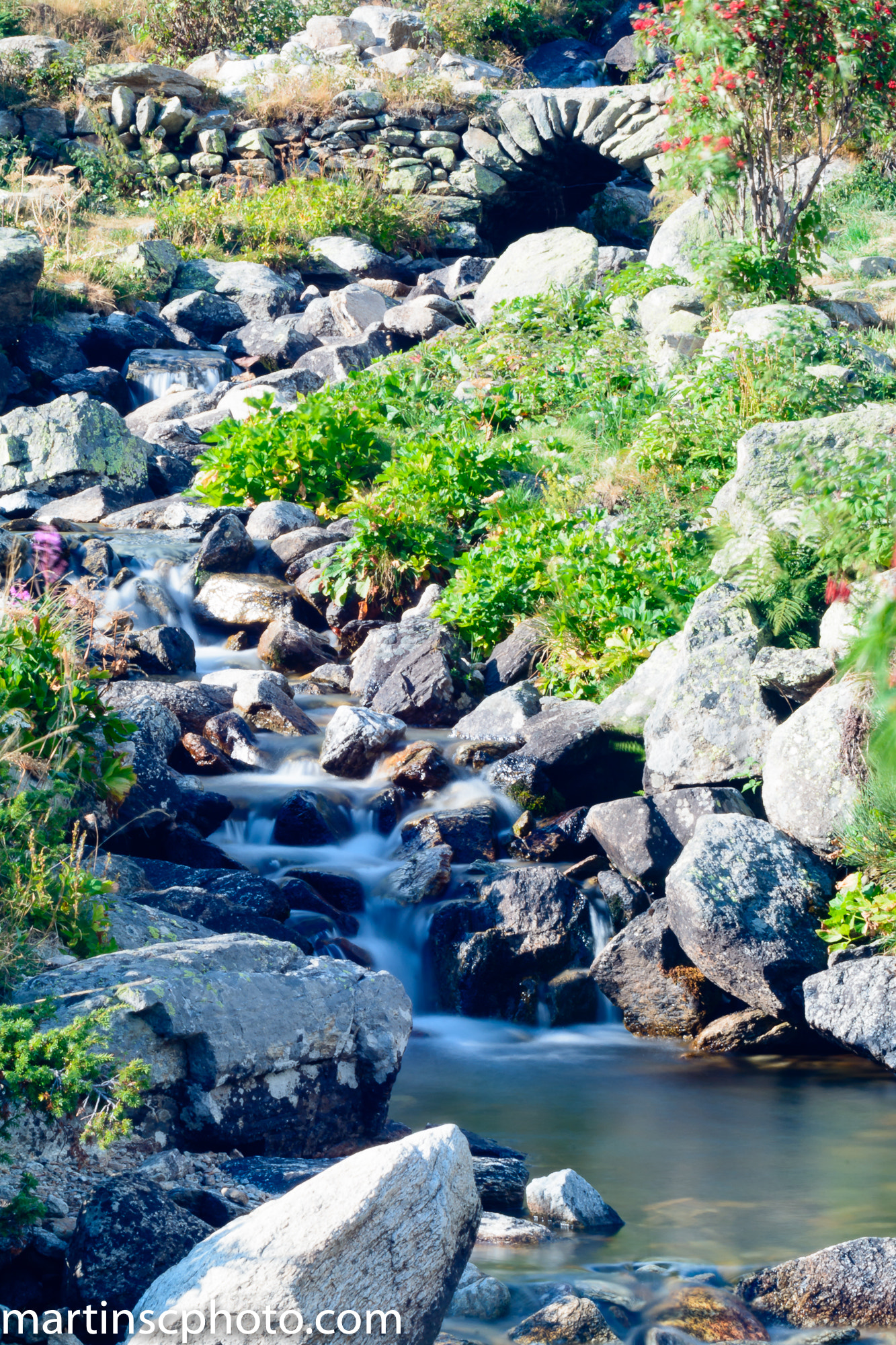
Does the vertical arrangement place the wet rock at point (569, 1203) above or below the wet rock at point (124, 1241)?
below

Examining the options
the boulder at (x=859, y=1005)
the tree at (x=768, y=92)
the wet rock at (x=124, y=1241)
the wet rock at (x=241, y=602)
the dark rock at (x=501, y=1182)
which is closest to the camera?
the wet rock at (x=124, y=1241)

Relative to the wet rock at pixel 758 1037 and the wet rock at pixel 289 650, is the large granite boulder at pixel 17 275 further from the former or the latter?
the wet rock at pixel 758 1037

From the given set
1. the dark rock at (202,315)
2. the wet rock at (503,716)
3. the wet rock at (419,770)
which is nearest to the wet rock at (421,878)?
the wet rock at (419,770)

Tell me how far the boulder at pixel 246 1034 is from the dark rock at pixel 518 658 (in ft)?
A: 14.2

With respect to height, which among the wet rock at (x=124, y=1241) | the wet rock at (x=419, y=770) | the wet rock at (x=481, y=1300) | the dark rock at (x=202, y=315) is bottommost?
the wet rock at (x=481, y=1300)

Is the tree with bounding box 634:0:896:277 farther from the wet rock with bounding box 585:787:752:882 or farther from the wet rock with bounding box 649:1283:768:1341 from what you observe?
the wet rock with bounding box 649:1283:768:1341

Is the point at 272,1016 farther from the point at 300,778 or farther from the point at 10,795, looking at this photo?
the point at 300,778

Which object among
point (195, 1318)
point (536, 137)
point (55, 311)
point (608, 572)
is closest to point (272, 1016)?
point (195, 1318)

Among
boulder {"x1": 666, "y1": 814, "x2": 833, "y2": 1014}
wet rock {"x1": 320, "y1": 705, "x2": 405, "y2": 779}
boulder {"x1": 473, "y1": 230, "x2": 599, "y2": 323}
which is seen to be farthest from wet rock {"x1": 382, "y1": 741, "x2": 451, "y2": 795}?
boulder {"x1": 473, "y1": 230, "x2": 599, "y2": 323}

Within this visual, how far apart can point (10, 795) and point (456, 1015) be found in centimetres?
263

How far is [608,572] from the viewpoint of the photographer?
26.9 feet

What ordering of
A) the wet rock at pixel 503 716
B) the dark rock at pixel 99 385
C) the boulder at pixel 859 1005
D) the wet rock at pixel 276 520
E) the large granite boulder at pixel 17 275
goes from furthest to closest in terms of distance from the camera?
the dark rock at pixel 99 385, the large granite boulder at pixel 17 275, the wet rock at pixel 276 520, the wet rock at pixel 503 716, the boulder at pixel 859 1005

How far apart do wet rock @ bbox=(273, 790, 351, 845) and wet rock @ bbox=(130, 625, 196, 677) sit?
234 centimetres

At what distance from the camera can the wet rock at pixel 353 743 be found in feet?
25.5
